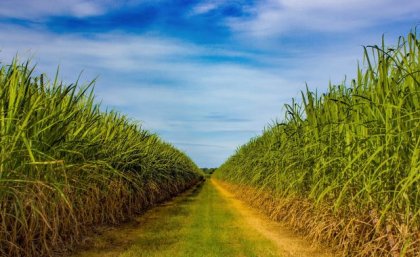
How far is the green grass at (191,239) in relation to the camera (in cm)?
709

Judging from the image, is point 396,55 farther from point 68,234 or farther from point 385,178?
point 68,234

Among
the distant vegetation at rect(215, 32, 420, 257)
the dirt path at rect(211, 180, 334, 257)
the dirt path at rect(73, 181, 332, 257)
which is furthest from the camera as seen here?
the dirt path at rect(73, 181, 332, 257)

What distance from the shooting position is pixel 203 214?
42.4 feet

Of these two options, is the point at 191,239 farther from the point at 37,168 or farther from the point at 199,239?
the point at 37,168

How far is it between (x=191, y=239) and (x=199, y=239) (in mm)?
149

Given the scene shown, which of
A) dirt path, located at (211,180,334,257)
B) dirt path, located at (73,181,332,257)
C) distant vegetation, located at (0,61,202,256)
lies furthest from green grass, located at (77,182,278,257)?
distant vegetation, located at (0,61,202,256)

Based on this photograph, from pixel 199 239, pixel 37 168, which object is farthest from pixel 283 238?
pixel 37 168

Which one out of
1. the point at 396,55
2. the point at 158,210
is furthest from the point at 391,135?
the point at 158,210

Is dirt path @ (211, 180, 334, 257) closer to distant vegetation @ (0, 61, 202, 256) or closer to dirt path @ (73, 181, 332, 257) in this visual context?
dirt path @ (73, 181, 332, 257)

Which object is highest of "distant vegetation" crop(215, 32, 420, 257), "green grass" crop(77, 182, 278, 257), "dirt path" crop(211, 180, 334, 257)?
"distant vegetation" crop(215, 32, 420, 257)

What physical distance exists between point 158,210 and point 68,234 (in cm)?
685

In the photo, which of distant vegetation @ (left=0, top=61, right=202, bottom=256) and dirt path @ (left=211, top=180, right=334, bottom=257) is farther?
dirt path @ (left=211, top=180, right=334, bottom=257)

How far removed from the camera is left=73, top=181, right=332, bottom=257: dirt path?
7059 millimetres

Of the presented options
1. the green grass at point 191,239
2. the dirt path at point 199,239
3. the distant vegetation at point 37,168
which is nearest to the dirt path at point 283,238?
the dirt path at point 199,239
